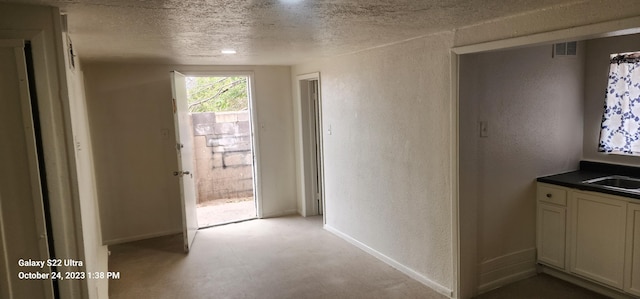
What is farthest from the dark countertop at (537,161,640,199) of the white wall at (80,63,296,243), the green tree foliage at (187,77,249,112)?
the green tree foliage at (187,77,249,112)

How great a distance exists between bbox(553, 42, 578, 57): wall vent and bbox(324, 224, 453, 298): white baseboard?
2.11 meters

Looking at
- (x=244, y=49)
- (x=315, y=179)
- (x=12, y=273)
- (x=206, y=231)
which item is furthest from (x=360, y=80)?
(x=12, y=273)

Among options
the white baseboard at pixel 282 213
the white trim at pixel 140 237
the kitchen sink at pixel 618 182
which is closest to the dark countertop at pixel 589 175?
the kitchen sink at pixel 618 182

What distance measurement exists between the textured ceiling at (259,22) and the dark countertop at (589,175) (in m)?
1.56

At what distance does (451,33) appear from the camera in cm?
279

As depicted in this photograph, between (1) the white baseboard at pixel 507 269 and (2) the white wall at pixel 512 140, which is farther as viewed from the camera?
(1) the white baseboard at pixel 507 269

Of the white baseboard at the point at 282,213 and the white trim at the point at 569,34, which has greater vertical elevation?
the white trim at the point at 569,34

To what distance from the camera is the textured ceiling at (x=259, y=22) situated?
1880 millimetres

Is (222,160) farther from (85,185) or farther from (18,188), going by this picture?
(18,188)

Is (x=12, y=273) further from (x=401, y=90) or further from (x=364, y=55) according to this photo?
(x=364, y=55)

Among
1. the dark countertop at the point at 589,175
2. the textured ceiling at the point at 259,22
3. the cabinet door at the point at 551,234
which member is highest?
the textured ceiling at the point at 259,22

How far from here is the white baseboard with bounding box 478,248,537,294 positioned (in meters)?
3.13

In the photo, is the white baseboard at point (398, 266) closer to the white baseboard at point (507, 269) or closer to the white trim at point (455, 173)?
the white trim at point (455, 173)

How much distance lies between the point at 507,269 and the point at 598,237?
690mm
